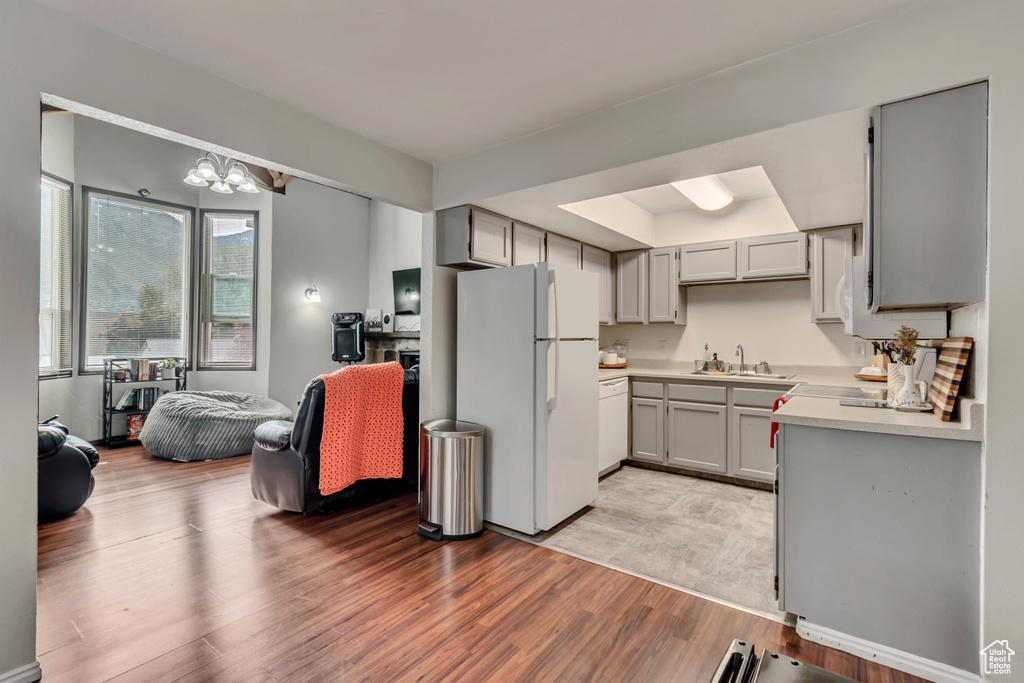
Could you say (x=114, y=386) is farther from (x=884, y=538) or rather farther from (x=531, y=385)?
(x=884, y=538)

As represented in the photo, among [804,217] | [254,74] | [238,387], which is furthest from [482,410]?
[238,387]

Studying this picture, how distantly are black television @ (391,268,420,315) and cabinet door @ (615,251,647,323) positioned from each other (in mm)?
2763

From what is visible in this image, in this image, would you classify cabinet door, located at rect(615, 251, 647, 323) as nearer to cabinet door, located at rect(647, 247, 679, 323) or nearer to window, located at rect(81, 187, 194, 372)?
cabinet door, located at rect(647, 247, 679, 323)

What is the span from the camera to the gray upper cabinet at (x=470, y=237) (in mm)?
3248

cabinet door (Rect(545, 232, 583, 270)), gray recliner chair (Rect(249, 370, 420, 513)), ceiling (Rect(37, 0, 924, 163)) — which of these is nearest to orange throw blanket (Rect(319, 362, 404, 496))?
gray recliner chair (Rect(249, 370, 420, 513))

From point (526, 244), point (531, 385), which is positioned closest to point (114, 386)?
point (526, 244)

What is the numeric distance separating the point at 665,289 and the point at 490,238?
2160 millimetres

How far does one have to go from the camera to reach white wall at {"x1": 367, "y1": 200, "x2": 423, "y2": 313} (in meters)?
6.69

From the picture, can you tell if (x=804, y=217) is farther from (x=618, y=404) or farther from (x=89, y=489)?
(x=89, y=489)

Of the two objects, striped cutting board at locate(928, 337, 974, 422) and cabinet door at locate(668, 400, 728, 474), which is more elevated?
striped cutting board at locate(928, 337, 974, 422)

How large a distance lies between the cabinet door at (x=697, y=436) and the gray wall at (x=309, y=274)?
484 cm

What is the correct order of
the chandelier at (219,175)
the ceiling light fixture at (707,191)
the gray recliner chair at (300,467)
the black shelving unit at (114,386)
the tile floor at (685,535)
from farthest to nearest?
the black shelving unit at (114,386), the chandelier at (219,175), the ceiling light fixture at (707,191), the gray recliner chair at (300,467), the tile floor at (685,535)

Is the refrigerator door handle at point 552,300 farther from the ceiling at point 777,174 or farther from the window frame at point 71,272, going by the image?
the window frame at point 71,272

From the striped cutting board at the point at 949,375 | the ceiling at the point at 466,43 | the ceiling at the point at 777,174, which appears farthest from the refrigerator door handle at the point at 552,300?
the striped cutting board at the point at 949,375
